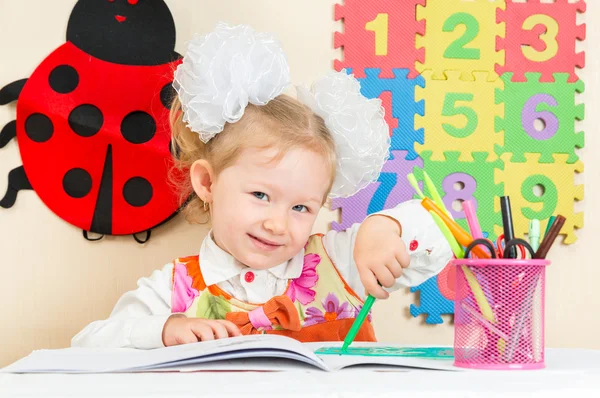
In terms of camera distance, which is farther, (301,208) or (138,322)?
(301,208)

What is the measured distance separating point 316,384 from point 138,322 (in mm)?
482

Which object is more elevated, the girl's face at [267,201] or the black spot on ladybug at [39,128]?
the black spot on ladybug at [39,128]

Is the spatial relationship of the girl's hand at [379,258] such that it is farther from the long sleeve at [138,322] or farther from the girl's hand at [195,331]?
the long sleeve at [138,322]

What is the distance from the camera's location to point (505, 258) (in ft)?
2.19

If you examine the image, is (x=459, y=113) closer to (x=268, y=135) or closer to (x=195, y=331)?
(x=268, y=135)

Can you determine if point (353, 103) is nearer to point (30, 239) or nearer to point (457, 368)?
point (457, 368)

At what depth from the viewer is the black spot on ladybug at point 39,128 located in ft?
4.25

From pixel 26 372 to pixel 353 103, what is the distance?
66 cm

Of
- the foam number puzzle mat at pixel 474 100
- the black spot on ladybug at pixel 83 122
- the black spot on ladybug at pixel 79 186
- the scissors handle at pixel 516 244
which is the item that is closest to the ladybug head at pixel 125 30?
the black spot on ladybug at pixel 83 122

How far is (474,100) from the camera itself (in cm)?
134

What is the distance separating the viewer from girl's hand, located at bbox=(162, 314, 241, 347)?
34.3 inches

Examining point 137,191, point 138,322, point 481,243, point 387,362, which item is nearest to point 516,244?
point 481,243

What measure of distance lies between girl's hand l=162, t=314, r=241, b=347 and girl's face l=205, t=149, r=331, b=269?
0.18 m

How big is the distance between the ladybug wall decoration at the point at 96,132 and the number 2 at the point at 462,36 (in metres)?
0.53
